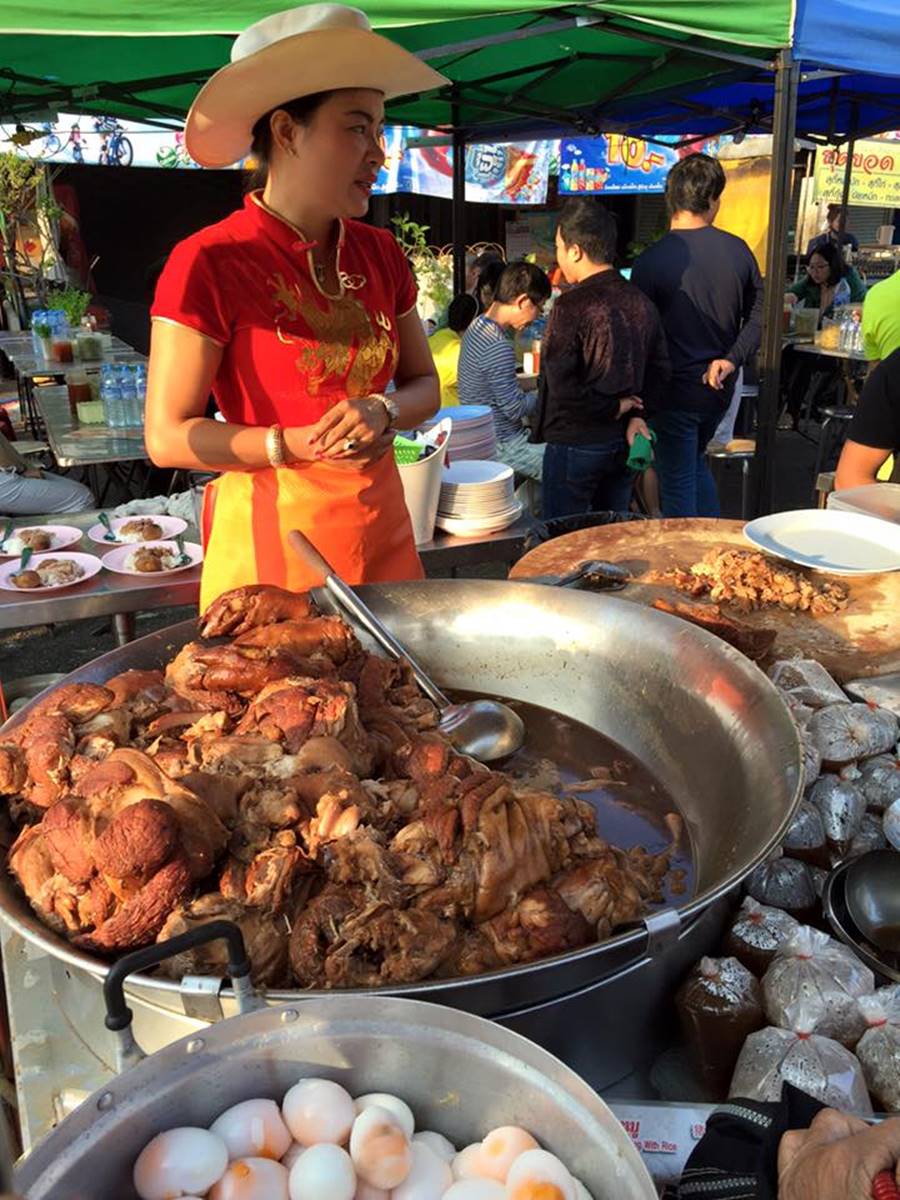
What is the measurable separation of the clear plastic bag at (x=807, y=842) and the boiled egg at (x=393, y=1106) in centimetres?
102

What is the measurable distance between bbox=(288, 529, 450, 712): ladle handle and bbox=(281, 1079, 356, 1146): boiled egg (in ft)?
3.31

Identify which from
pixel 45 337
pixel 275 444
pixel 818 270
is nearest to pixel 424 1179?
pixel 275 444

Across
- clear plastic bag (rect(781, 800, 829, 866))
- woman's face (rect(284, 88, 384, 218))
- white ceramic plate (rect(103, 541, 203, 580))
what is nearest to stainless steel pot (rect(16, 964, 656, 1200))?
clear plastic bag (rect(781, 800, 829, 866))

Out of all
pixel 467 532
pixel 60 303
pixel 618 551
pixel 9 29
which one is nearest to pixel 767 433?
pixel 467 532

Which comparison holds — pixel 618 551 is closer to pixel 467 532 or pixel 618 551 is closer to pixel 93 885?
pixel 467 532

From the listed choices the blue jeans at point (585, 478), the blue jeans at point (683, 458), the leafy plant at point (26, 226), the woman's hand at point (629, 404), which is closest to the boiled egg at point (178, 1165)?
the blue jeans at point (585, 478)

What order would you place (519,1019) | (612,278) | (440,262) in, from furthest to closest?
1. (440,262)
2. (612,278)
3. (519,1019)

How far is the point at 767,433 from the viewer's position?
547 cm

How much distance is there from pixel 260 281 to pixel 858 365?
9984 mm

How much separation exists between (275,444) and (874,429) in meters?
2.49

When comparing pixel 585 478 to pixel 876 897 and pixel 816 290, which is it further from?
pixel 816 290

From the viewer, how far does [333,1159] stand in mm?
900

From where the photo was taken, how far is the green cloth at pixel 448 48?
157 inches

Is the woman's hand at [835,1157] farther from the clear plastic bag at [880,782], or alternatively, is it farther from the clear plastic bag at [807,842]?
the clear plastic bag at [880,782]
